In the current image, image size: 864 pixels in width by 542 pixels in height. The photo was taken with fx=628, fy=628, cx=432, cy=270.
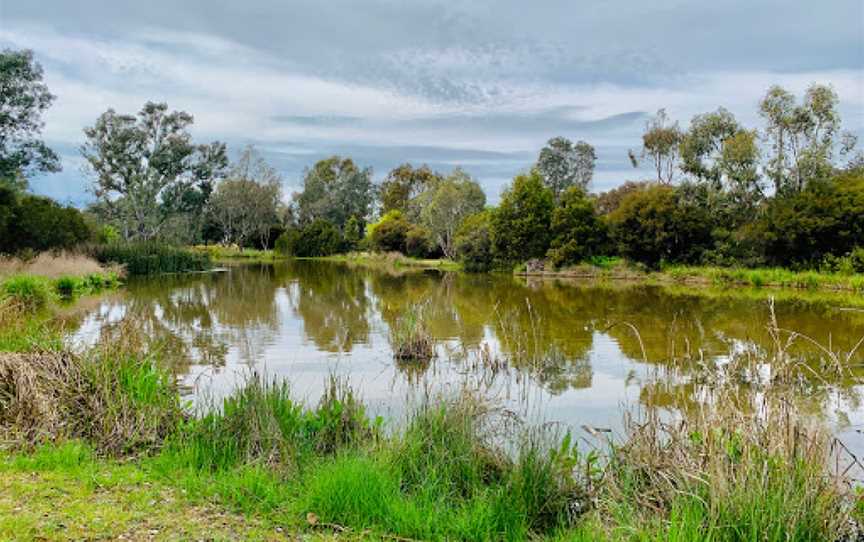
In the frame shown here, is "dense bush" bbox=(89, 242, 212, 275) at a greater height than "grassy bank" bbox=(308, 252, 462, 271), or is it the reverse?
"dense bush" bbox=(89, 242, 212, 275)

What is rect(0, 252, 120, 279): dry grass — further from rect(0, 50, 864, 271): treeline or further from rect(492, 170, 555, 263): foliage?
rect(492, 170, 555, 263): foliage

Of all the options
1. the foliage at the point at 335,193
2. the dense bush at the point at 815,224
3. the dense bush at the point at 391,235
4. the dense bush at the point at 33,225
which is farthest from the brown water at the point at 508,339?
the foliage at the point at 335,193

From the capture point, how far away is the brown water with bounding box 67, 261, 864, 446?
8.00 m

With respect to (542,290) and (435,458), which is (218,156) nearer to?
(542,290)

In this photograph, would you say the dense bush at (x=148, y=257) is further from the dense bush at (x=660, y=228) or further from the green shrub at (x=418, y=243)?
the dense bush at (x=660, y=228)

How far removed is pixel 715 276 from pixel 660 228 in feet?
14.5

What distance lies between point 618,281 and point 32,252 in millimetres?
28666

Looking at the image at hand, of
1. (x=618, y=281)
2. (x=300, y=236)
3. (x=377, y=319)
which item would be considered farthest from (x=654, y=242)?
(x=300, y=236)

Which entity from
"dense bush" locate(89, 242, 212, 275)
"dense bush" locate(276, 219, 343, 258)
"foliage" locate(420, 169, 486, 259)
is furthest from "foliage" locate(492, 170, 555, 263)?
"dense bush" locate(276, 219, 343, 258)

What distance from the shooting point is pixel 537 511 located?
167 inches

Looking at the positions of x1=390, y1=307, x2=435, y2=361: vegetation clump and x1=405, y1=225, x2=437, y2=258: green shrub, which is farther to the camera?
x1=405, y1=225, x2=437, y2=258: green shrub

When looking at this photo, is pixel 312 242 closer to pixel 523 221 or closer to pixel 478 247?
pixel 478 247

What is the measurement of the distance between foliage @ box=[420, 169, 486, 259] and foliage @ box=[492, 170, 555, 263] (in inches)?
333

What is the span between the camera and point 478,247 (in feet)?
145
